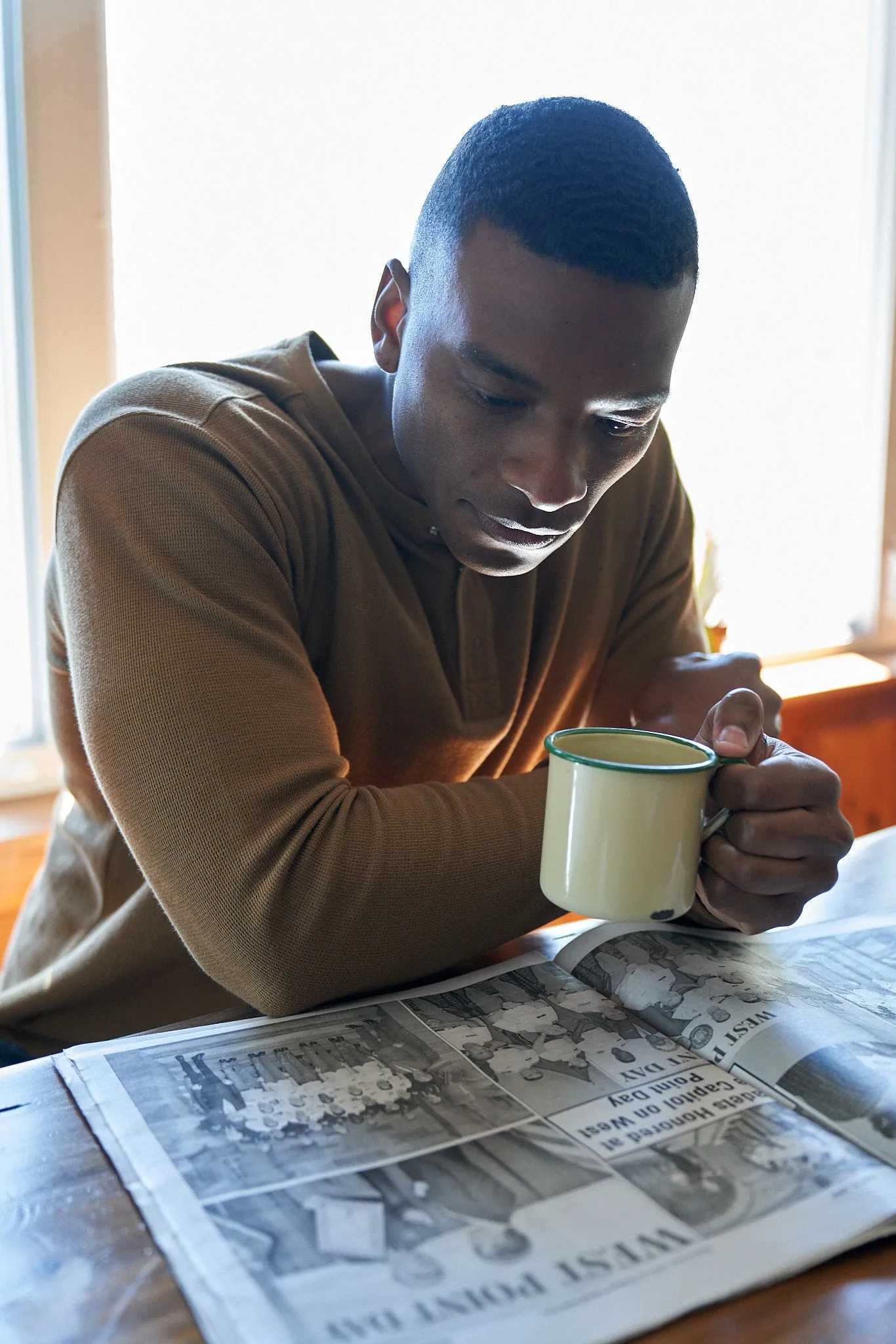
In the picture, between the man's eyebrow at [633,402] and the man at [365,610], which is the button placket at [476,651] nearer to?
the man at [365,610]

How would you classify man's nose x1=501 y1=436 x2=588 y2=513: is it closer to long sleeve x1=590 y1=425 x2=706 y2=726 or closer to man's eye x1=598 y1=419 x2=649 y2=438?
man's eye x1=598 y1=419 x2=649 y2=438

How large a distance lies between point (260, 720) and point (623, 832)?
0.26 m

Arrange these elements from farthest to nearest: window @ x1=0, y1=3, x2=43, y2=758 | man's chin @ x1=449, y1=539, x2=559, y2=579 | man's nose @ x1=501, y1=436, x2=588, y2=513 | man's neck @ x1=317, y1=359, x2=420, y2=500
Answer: window @ x1=0, y1=3, x2=43, y2=758 < man's neck @ x1=317, y1=359, x2=420, y2=500 < man's chin @ x1=449, y1=539, x2=559, y2=579 < man's nose @ x1=501, y1=436, x2=588, y2=513

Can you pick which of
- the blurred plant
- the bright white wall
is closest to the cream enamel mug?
the bright white wall

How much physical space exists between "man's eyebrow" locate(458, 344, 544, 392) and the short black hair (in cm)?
8

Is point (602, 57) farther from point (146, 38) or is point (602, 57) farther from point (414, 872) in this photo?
point (414, 872)

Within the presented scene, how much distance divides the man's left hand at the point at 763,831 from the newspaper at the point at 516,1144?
6 centimetres

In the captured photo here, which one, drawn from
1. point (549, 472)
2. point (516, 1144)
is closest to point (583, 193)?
point (549, 472)

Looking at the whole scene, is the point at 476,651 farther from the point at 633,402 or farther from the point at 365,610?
the point at 633,402

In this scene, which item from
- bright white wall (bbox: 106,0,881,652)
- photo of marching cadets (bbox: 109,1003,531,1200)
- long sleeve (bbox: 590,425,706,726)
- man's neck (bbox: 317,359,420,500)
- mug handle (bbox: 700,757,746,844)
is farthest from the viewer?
bright white wall (bbox: 106,0,881,652)

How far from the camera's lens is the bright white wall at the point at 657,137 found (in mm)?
1704

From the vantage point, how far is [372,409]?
113cm

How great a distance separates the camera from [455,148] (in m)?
0.98

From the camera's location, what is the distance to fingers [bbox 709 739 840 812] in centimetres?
79
